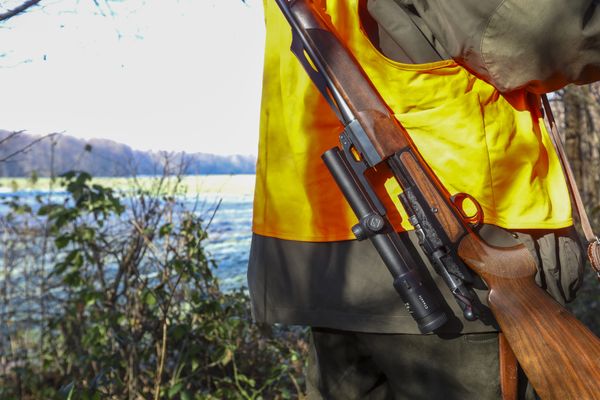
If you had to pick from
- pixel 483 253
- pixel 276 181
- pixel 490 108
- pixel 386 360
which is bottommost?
pixel 386 360

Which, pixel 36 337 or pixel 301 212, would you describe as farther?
pixel 36 337

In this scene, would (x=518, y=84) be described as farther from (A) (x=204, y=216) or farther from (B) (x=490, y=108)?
(A) (x=204, y=216)

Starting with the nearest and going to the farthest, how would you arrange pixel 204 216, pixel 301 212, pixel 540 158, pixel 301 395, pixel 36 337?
pixel 540 158 → pixel 301 212 → pixel 301 395 → pixel 204 216 → pixel 36 337

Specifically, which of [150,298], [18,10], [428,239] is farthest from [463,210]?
[150,298]

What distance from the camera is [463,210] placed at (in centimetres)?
116

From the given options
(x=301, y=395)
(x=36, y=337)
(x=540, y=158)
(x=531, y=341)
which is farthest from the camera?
(x=36, y=337)

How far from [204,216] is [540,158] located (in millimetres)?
2735

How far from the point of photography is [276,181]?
1345 mm

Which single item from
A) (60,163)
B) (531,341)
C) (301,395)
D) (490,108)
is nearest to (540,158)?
(490,108)

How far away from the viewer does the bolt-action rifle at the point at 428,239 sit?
1045 mm

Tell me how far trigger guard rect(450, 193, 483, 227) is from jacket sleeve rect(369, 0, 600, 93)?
247mm

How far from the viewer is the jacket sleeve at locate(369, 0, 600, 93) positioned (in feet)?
3.22

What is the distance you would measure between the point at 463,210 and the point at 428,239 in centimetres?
10

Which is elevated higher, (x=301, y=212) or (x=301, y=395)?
(x=301, y=212)
